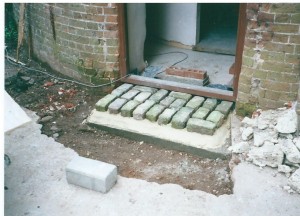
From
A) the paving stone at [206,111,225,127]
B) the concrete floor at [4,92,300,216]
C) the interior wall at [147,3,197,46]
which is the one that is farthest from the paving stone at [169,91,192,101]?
the interior wall at [147,3,197,46]

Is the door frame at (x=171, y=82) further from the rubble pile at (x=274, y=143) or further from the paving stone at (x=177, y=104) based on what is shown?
the rubble pile at (x=274, y=143)

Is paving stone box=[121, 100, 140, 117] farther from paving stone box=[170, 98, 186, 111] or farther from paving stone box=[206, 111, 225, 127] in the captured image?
paving stone box=[206, 111, 225, 127]

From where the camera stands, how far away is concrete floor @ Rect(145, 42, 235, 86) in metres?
5.23

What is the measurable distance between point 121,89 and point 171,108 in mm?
822

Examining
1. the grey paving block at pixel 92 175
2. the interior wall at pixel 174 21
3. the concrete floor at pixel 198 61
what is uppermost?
the interior wall at pixel 174 21

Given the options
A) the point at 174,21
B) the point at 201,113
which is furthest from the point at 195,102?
the point at 174,21

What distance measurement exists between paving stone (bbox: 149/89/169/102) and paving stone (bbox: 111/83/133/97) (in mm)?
409

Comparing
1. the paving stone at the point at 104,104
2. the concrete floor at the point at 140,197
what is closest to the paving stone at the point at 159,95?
the paving stone at the point at 104,104

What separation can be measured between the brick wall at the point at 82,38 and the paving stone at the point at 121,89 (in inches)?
7.7

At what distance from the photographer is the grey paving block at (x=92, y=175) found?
3262mm

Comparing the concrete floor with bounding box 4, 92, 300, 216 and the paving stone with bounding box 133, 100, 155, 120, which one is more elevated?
the paving stone with bounding box 133, 100, 155, 120

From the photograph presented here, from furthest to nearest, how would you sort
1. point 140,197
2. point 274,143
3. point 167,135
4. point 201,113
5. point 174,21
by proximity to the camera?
1. point 174,21
2. point 201,113
3. point 167,135
4. point 274,143
5. point 140,197

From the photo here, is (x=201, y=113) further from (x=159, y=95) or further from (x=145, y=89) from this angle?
(x=145, y=89)

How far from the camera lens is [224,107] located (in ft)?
13.9
